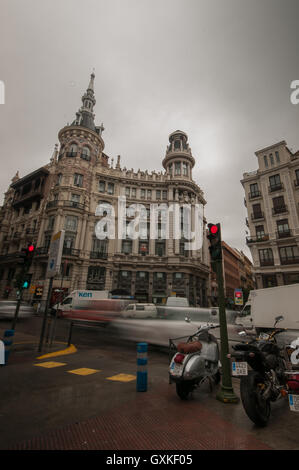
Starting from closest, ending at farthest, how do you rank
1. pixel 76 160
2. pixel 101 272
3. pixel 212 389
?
pixel 212 389, pixel 101 272, pixel 76 160

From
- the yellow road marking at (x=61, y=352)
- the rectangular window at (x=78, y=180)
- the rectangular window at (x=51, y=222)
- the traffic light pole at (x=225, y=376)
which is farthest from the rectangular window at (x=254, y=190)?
the yellow road marking at (x=61, y=352)

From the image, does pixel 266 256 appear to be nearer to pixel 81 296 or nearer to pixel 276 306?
pixel 276 306

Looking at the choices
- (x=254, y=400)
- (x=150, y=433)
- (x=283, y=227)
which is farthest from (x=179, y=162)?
(x=150, y=433)

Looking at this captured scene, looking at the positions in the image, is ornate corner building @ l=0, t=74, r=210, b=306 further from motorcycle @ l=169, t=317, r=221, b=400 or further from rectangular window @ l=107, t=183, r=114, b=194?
motorcycle @ l=169, t=317, r=221, b=400

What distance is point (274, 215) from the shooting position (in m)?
28.5

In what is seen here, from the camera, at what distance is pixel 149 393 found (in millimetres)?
4363

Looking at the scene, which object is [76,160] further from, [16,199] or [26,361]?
[26,361]

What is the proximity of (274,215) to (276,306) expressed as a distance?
20743mm

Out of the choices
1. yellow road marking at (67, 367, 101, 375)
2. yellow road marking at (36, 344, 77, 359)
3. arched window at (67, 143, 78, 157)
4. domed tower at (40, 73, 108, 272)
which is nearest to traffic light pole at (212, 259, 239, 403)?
yellow road marking at (67, 367, 101, 375)

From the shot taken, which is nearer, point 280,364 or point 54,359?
point 280,364

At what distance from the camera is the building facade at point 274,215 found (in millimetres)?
26297

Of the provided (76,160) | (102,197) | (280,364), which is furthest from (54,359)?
(76,160)

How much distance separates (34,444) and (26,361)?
182 inches

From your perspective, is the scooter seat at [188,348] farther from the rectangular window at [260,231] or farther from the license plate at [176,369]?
the rectangular window at [260,231]
